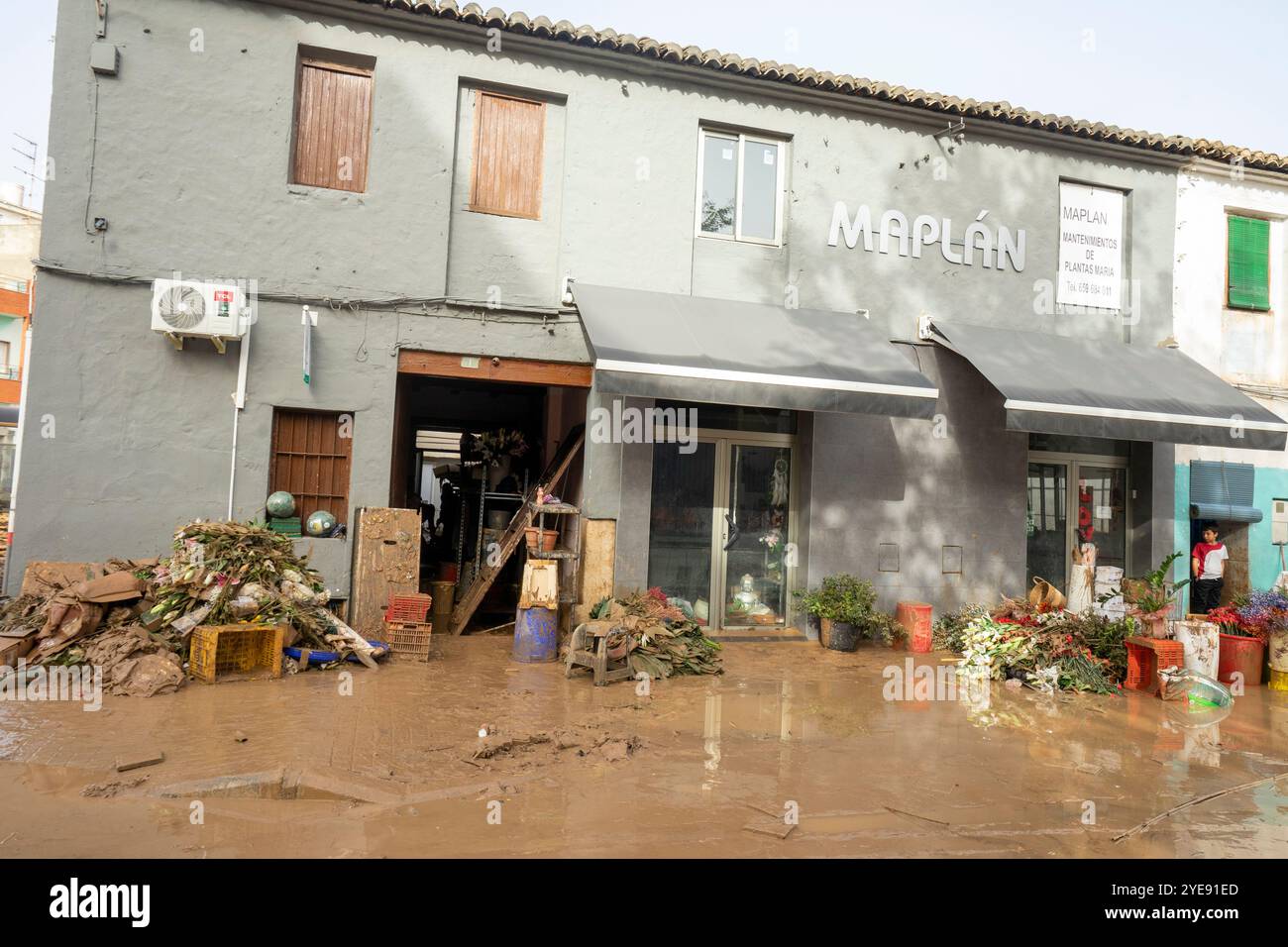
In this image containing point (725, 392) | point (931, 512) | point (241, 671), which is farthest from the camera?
point (931, 512)

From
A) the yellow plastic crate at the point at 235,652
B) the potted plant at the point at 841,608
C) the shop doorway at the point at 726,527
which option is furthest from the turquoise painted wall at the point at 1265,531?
the yellow plastic crate at the point at 235,652

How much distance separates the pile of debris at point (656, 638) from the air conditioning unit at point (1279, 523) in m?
9.08

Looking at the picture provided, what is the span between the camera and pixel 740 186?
1019 centimetres

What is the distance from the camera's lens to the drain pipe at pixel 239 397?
8.46 m

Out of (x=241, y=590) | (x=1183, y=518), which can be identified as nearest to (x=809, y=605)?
(x=1183, y=518)

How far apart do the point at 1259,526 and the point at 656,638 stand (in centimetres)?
959

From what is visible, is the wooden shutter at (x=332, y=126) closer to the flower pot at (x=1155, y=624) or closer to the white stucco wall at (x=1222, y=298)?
the flower pot at (x=1155, y=624)

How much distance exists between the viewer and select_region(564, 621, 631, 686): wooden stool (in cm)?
747

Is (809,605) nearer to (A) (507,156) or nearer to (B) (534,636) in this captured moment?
(B) (534,636)

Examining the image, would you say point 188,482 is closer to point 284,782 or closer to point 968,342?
point 284,782

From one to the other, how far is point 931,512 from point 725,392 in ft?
13.5

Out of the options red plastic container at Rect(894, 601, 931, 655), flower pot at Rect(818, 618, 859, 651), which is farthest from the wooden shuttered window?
red plastic container at Rect(894, 601, 931, 655)
